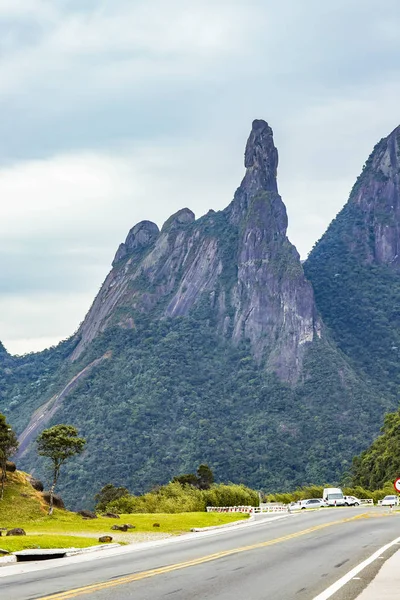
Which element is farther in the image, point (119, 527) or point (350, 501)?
point (350, 501)

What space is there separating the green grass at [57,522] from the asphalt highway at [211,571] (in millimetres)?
3078

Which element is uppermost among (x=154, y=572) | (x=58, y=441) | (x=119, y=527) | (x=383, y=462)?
(x=58, y=441)

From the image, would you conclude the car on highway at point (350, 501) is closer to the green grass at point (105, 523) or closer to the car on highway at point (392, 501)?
the car on highway at point (392, 501)

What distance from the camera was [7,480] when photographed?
59.6m

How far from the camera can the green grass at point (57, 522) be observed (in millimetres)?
31736

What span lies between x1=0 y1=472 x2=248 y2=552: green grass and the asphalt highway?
308cm

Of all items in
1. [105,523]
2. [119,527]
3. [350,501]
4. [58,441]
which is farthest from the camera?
[350,501]

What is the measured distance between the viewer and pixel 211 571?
2098 centimetres

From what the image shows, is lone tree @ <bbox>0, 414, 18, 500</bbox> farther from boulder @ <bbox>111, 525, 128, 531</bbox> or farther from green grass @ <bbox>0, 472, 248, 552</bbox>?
boulder @ <bbox>111, 525, 128, 531</bbox>

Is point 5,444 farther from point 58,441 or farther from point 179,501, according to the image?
point 179,501

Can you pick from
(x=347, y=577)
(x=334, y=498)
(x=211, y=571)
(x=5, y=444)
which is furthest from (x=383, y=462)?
(x=347, y=577)

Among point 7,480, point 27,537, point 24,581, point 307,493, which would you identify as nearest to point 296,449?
point 307,493

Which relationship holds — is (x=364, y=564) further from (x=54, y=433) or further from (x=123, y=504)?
(x=123, y=504)

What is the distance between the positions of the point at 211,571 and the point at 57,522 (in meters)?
29.0
